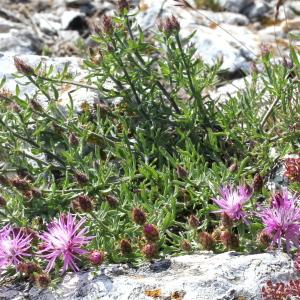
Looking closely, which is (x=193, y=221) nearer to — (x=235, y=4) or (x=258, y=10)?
(x=258, y=10)

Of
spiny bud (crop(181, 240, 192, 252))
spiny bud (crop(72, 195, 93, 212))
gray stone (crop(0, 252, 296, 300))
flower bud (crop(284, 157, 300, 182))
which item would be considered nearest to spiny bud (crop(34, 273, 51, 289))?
gray stone (crop(0, 252, 296, 300))

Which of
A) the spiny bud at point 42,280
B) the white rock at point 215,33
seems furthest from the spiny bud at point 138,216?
the white rock at point 215,33

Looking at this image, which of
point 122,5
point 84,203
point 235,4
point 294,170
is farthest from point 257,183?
point 235,4

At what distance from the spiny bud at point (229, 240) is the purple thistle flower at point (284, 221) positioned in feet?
0.63

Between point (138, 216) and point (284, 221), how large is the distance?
0.64 m

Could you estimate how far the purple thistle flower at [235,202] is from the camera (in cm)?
256

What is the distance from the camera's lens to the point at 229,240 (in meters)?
2.59

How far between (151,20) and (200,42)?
751mm

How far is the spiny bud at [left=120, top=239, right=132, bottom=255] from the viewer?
263 centimetres

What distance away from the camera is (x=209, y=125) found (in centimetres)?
364

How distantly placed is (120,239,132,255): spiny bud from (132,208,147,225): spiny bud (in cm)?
10

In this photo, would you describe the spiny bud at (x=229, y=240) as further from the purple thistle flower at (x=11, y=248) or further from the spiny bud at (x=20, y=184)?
the spiny bud at (x=20, y=184)

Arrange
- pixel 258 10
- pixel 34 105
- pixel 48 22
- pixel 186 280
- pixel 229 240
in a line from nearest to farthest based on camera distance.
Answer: pixel 186 280 < pixel 229 240 < pixel 34 105 < pixel 48 22 < pixel 258 10

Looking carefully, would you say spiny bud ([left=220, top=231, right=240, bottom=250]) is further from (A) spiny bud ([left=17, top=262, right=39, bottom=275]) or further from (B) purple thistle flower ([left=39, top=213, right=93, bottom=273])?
(A) spiny bud ([left=17, top=262, right=39, bottom=275])
